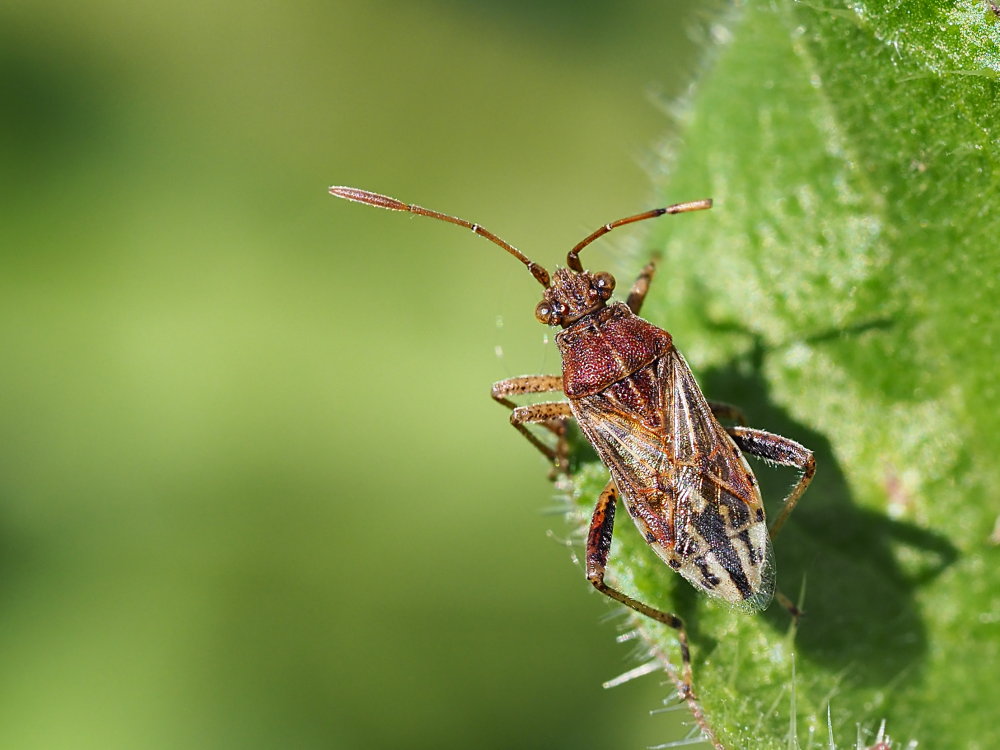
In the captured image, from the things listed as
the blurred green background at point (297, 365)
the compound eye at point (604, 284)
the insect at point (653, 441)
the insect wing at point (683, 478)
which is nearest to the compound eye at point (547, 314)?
the insect at point (653, 441)

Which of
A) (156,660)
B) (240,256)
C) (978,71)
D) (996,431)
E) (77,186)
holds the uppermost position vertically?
(77,186)

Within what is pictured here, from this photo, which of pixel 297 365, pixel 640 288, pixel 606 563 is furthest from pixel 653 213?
pixel 297 365

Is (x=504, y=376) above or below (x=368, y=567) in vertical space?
above

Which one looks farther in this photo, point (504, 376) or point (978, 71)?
point (504, 376)

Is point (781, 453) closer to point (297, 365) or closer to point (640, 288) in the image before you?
point (640, 288)

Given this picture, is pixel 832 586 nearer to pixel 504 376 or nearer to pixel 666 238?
pixel 666 238

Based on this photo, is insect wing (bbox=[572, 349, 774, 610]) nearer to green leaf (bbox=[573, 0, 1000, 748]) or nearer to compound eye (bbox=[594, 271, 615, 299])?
green leaf (bbox=[573, 0, 1000, 748])

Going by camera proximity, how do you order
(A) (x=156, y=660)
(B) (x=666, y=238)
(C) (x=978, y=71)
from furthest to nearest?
(A) (x=156, y=660) → (B) (x=666, y=238) → (C) (x=978, y=71)

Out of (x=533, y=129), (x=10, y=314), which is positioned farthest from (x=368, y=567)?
(x=533, y=129)
